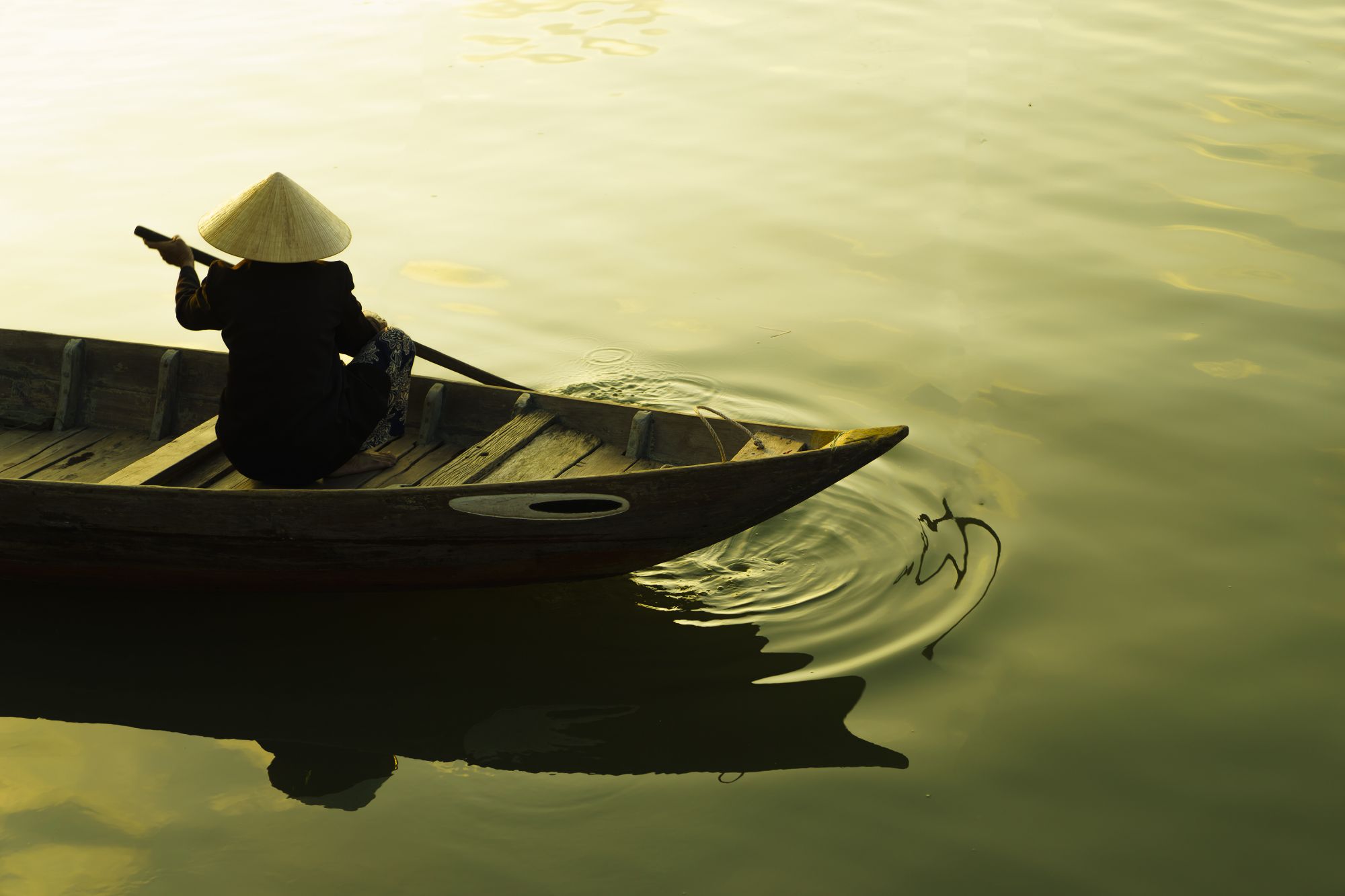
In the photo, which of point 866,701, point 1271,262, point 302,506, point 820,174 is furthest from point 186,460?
point 1271,262

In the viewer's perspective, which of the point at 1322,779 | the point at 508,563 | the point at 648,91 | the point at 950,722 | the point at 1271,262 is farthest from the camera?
the point at 648,91

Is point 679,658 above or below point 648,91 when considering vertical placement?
below

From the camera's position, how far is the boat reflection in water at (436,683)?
3793mm

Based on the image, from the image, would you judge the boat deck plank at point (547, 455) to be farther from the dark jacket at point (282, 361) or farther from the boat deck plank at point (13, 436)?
the boat deck plank at point (13, 436)

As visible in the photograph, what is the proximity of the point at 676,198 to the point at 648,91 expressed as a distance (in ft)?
6.57

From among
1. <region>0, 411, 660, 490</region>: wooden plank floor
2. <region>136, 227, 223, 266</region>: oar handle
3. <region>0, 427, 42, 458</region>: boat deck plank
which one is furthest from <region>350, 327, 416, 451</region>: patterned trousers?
<region>0, 427, 42, 458</region>: boat deck plank

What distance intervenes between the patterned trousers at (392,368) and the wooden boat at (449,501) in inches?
4.9

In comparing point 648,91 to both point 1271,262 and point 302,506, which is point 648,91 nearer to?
point 1271,262

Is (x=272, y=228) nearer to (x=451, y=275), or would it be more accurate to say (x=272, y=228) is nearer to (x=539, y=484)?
(x=539, y=484)

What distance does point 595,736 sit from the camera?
385cm

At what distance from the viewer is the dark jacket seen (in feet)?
13.2

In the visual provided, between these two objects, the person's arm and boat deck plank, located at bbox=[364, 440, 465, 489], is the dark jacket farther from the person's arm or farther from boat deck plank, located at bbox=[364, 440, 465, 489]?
boat deck plank, located at bbox=[364, 440, 465, 489]

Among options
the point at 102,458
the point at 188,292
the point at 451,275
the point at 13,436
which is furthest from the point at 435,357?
the point at 451,275

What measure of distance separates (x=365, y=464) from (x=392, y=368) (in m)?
0.36
